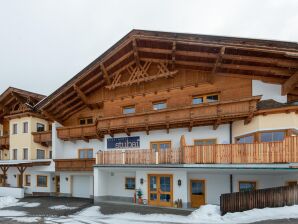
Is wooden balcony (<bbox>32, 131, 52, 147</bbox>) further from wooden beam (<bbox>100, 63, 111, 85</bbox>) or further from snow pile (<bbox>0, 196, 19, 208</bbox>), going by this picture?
wooden beam (<bbox>100, 63, 111, 85</bbox>)

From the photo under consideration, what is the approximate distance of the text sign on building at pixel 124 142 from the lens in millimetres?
18531

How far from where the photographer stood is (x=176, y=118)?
16.1m

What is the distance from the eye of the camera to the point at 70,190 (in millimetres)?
22812

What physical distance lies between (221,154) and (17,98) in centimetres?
2291

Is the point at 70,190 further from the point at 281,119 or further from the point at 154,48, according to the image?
the point at 281,119

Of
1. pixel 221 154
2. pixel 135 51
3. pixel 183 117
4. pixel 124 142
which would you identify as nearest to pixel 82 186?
pixel 124 142

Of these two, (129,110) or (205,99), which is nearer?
(205,99)

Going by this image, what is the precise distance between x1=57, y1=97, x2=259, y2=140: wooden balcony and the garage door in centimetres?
462

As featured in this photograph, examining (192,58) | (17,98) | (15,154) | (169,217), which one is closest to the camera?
(169,217)

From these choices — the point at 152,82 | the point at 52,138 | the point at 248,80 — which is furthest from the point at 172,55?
the point at 52,138

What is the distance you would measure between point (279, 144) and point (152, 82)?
401 inches

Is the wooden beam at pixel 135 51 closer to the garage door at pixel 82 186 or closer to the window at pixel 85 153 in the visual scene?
the window at pixel 85 153

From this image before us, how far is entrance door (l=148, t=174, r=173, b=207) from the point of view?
1627 cm

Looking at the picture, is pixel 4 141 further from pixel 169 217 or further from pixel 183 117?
pixel 169 217
